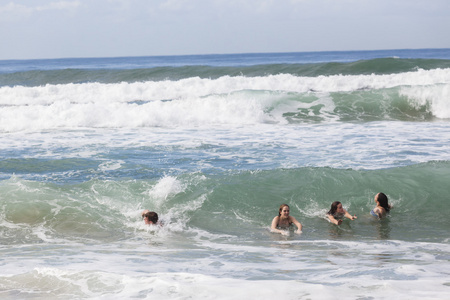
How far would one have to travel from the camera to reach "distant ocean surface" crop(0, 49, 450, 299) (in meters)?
5.96

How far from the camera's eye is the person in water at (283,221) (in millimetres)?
9602

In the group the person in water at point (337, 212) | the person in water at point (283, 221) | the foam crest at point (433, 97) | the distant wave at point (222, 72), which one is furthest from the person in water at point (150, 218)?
the distant wave at point (222, 72)

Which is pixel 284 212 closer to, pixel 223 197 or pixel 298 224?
pixel 298 224

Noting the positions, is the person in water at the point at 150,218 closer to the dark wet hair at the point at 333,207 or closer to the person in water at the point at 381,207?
the dark wet hair at the point at 333,207

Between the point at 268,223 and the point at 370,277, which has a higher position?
the point at 370,277

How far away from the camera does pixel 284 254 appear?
7.70 metres

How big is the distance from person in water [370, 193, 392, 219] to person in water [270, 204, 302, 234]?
159 cm

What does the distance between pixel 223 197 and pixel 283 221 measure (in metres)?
1.86

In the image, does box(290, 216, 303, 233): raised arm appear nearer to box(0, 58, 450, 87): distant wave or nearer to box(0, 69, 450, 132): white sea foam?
box(0, 69, 450, 132): white sea foam

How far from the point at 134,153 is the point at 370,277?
33.6 ft

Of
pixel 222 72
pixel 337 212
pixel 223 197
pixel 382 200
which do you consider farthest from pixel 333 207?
pixel 222 72

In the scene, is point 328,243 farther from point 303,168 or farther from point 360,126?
point 360,126

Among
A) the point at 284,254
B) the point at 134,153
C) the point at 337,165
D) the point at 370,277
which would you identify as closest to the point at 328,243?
the point at 284,254

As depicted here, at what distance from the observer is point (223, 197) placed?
11227mm
